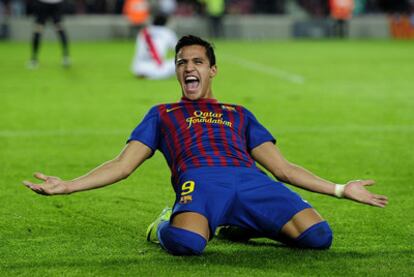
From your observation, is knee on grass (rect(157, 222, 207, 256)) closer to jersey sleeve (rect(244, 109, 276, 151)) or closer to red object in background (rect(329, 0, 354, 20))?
jersey sleeve (rect(244, 109, 276, 151))

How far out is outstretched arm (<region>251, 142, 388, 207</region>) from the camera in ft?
17.5

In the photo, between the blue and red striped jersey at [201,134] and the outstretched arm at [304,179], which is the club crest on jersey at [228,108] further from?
the outstretched arm at [304,179]

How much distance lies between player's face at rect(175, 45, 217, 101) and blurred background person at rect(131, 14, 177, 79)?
12.7m

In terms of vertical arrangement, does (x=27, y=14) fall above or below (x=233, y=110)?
below

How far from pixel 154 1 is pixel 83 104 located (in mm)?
21368

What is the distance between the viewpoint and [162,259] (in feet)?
17.9

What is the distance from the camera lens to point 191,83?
609cm

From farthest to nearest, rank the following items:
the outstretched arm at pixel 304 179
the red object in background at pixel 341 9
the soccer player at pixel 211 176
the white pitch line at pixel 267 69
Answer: the red object in background at pixel 341 9 < the white pitch line at pixel 267 69 < the soccer player at pixel 211 176 < the outstretched arm at pixel 304 179

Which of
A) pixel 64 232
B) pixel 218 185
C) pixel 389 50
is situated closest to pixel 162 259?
pixel 218 185

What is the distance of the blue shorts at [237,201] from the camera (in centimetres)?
557

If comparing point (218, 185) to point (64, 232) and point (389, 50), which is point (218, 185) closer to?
point (64, 232)

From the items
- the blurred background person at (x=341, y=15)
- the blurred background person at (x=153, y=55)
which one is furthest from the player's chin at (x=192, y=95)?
the blurred background person at (x=341, y=15)

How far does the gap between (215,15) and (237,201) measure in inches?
1156

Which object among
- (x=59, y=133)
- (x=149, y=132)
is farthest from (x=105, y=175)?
(x=59, y=133)
